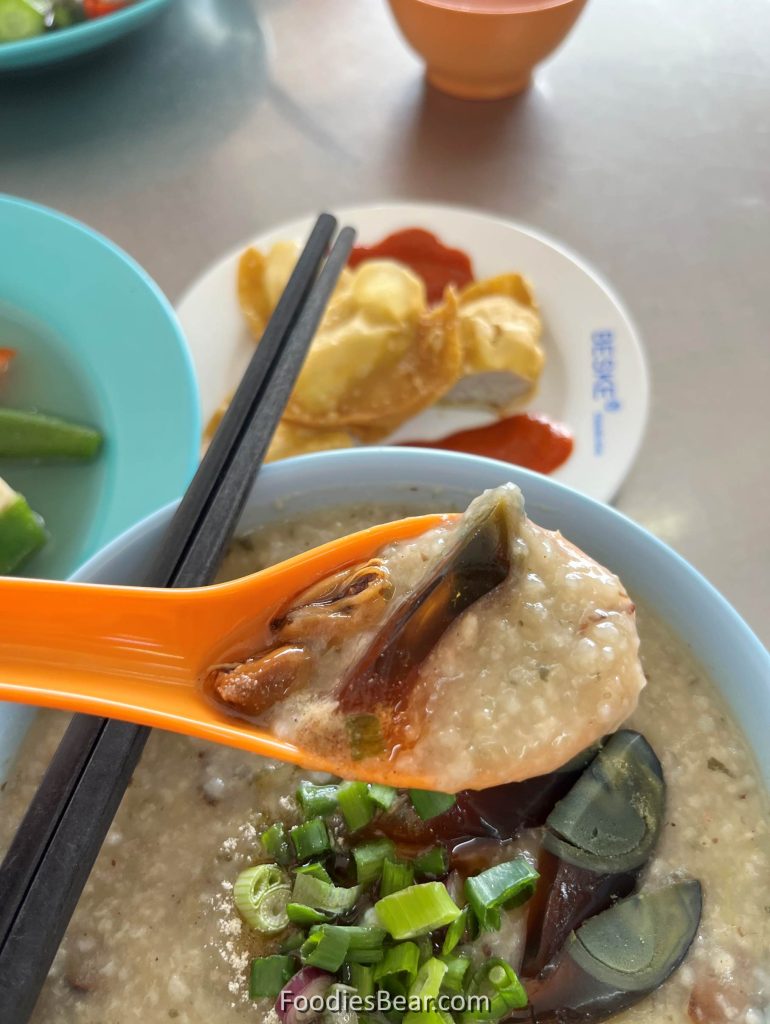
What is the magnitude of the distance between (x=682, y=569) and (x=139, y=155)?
5.03ft

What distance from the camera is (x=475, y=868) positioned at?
30.8 inches

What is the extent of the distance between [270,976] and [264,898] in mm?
63

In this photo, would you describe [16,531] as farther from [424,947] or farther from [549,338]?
[549,338]

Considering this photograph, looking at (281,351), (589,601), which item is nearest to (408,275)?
(281,351)

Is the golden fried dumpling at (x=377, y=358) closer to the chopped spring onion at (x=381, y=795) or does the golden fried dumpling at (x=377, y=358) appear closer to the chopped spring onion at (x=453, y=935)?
the chopped spring onion at (x=381, y=795)

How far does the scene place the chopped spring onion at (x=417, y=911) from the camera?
711 mm

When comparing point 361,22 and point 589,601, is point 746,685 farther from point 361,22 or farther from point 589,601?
point 361,22

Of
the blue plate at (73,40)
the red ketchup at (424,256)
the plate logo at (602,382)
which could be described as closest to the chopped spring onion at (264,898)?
the plate logo at (602,382)

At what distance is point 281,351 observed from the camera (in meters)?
0.94

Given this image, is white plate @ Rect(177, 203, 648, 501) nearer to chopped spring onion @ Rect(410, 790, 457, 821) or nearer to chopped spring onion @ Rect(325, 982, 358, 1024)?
chopped spring onion @ Rect(410, 790, 457, 821)

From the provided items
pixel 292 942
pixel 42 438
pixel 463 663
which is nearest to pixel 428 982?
pixel 292 942

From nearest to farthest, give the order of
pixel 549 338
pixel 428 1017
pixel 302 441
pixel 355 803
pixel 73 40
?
pixel 428 1017, pixel 355 803, pixel 302 441, pixel 549 338, pixel 73 40

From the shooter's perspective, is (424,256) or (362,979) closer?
(362,979)

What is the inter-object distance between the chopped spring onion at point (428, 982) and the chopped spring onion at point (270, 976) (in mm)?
114
